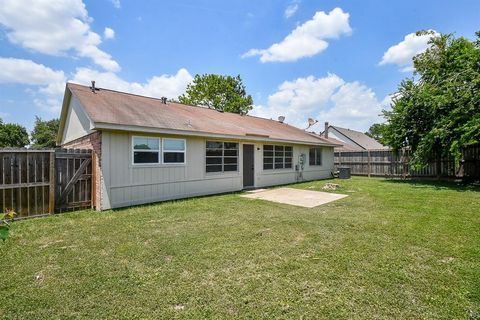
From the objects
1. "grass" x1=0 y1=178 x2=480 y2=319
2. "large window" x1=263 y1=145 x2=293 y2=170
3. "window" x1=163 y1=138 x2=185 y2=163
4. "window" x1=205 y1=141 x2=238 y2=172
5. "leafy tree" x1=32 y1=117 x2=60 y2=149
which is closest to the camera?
"grass" x1=0 y1=178 x2=480 y2=319

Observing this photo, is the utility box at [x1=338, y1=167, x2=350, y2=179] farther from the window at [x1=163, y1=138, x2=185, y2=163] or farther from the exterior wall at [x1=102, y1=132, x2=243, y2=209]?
the window at [x1=163, y1=138, x2=185, y2=163]

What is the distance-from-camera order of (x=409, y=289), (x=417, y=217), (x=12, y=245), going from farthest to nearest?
(x=417, y=217) < (x=12, y=245) < (x=409, y=289)

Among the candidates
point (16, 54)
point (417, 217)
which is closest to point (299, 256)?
point (417, 217)

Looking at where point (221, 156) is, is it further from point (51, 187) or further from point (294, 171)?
point (51, 187)

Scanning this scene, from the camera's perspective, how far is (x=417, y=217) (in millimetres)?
6133

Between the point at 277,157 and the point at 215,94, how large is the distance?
22.5m

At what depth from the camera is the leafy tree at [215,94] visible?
33.3 metres

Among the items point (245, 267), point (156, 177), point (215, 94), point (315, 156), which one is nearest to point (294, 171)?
point (315, 156)

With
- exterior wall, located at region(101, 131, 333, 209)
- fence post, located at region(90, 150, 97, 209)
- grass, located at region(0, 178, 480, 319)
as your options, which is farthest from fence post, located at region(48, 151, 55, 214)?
exterior wall, located at region(101, 131, 333, 209)

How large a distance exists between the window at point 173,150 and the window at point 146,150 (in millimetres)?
265

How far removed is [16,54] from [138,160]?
11524 mm

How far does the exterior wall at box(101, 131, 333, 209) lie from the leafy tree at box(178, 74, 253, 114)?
2245cm

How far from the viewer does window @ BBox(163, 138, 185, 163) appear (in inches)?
344

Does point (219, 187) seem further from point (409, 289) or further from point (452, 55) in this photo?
point (452, 55)
